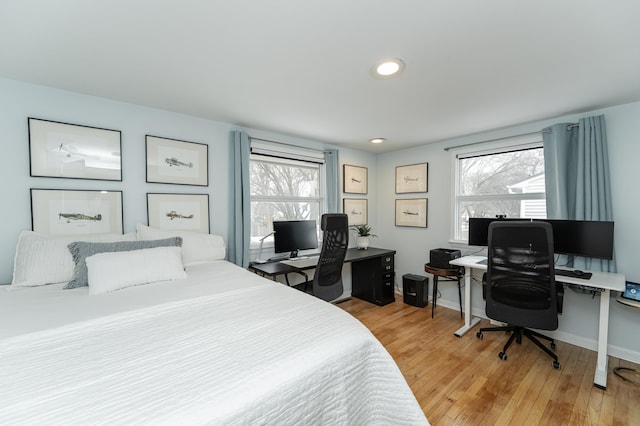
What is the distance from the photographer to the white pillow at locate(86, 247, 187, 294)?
5.35ft

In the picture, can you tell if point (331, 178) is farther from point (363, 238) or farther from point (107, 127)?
point (107, 127)

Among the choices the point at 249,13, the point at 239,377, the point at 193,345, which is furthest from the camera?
the point at 249,13

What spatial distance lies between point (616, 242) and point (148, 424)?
363 centimetres

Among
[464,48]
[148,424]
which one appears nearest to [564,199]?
[464,48]

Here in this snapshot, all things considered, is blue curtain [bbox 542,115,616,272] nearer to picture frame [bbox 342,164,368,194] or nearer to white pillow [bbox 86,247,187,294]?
picture frame [bbox 342,164,368,194]

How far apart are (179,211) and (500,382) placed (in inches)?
124

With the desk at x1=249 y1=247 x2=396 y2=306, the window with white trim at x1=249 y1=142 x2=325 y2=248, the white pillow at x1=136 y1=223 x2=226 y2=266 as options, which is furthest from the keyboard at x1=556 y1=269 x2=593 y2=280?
the white pillow at x1=136 y1=223 x2=226 y2=266

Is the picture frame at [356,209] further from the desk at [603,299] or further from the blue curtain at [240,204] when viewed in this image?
the desk at [603,299]

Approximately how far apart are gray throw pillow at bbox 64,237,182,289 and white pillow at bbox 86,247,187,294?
10 centimetres

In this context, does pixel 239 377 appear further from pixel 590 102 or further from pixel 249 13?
pixel 590 102

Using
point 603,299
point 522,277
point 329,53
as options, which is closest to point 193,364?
point 329,53

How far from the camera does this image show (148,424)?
0.63 metres


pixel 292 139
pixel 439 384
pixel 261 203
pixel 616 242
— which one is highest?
pixel 292 139

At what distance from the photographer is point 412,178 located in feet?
12.9
